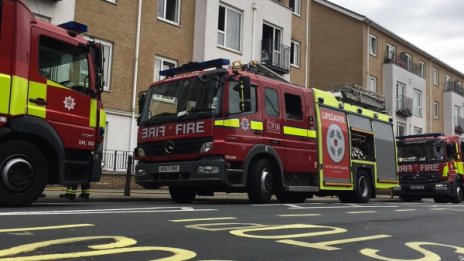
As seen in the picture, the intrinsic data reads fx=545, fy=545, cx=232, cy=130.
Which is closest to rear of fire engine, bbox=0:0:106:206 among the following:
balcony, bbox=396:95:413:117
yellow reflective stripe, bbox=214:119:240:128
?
yellow reflective stripe, bbox=214:119:240:128

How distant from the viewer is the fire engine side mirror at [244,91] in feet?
35.7

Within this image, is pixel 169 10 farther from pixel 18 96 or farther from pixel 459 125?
pixel 459 125

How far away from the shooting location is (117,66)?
19.4 meters

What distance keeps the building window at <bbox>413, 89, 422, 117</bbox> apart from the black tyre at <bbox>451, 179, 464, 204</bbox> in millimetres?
18558

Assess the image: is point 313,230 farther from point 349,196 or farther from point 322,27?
point 322,27

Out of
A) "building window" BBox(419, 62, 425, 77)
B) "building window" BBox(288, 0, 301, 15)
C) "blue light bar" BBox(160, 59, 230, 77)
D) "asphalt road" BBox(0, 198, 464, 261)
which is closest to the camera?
"asphalt road" BBox(0, 198, 464, 261)

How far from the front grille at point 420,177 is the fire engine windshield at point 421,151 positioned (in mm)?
560

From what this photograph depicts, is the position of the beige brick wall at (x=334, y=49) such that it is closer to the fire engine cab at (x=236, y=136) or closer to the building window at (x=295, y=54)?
the building window at (x=295, y=54)

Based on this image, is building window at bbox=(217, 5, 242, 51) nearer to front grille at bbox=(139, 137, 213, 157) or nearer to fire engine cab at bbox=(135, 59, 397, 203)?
fire engine cab at bbox=(135, 59, 397, 203)

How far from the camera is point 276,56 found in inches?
1017

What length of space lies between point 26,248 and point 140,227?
A: 1.91 metres

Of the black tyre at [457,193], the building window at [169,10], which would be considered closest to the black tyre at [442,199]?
the black tyre at [457,193]

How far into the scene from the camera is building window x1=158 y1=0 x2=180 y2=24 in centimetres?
2133

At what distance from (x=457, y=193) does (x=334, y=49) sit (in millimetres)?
16929
